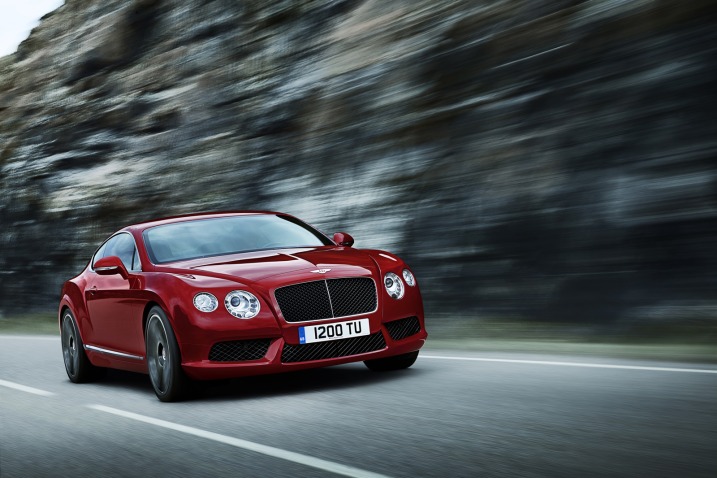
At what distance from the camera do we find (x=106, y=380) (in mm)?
10305

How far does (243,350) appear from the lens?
25.4 ft

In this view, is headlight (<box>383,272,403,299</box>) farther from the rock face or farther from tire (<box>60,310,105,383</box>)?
tire (<box>60,310,105,383</box>)

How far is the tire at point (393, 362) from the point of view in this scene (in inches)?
345

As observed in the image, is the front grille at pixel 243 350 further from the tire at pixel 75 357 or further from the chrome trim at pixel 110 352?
the tire at pixel 75 357

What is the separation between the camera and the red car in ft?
25.3

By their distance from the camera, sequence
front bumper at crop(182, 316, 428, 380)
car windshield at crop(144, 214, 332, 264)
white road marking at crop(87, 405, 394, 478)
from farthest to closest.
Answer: car windshield at crop(144, 214, 332, 264) → front bumper at crop(182, 316, 428, 380) → white road marking at crop(87, 405, 394, 478)

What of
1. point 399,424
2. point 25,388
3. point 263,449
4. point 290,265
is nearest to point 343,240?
point 290,265

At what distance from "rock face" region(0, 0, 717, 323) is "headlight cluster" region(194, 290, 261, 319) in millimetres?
4428

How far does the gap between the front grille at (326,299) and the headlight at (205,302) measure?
17.4 inches

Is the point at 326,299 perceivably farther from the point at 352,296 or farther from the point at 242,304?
the point at 242,304

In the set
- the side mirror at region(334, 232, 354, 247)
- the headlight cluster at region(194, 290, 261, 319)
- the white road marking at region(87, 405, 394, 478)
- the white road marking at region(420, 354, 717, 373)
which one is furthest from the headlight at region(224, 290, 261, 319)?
the white road marking at region(420, 354, 717, 373)

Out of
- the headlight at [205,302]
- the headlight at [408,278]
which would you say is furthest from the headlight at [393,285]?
the headlight at [205,302]

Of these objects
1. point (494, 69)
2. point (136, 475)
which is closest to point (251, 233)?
point (136, 475)

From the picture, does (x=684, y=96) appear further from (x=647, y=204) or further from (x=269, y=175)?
(x=269, y=175)
